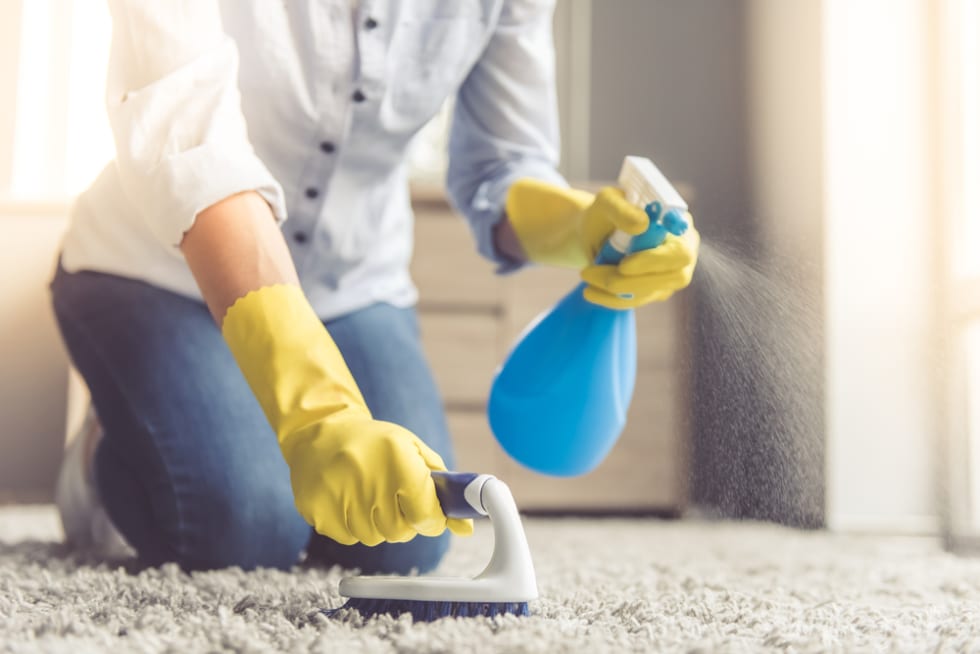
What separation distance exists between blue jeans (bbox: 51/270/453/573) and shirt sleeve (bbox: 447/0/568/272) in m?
0.23

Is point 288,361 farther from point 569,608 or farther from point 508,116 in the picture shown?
point 508,116

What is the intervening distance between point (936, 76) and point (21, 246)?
1.64 meters

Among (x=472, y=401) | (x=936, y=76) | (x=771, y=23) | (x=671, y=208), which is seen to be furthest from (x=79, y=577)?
(x=771, y=23)

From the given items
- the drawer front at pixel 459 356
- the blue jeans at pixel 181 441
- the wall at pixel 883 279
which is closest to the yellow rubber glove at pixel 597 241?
the blue jeans at pixel 181 441

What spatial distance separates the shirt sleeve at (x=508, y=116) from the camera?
3.35 feet

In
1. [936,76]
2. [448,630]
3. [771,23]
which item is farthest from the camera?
[771,23]

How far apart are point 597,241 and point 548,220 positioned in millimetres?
101

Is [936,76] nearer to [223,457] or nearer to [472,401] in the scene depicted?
[472,401]

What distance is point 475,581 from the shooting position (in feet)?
1.85

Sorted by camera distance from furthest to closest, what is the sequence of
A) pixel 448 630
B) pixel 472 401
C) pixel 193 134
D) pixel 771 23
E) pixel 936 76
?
pixel 771 23
pixel 472 401
pixel 936 76
pixel 193 134
pixel 448 630

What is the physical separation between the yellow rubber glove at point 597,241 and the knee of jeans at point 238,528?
1.11 ft

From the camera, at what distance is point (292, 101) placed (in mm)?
899

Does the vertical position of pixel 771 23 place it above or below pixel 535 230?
above

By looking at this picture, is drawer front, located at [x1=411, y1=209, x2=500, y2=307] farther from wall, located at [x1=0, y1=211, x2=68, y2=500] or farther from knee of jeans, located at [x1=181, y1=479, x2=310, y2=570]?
knee of jeans, located at [x1=181, y1=479, x2=310, y2=570]
